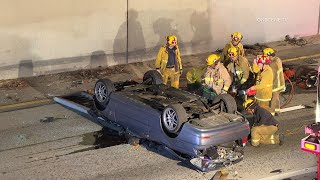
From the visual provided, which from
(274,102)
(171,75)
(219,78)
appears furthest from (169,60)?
(274,102)

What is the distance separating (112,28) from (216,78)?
4.88 metres

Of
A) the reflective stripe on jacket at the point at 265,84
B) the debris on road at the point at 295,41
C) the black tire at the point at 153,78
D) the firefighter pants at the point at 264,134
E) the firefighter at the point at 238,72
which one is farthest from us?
the debris on road at the point at 295,41

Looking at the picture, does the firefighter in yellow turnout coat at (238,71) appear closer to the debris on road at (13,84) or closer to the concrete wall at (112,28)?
the concrete wall at (112,28)

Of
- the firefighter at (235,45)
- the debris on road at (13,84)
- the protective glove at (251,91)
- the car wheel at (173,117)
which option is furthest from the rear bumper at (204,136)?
the debris on road at (13,84)

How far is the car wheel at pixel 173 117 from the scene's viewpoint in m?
9.84

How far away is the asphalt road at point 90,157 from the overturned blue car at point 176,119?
0.97ft

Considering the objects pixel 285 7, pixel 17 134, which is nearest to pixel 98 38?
pixel 17 134

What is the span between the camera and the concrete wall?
15.0 meters

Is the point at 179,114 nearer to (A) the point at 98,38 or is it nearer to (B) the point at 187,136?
(B) the point at 187,136

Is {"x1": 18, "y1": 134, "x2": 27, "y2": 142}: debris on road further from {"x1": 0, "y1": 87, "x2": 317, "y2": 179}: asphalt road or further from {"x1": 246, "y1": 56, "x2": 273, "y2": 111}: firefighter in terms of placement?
{"x1": 246, "y1": 56, "x2": 273, "y2": 111}: firefighter

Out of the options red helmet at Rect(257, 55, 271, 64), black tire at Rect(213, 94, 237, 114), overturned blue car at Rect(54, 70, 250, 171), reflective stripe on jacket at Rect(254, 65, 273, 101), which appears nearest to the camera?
overturned blue car at Rect(54, 70, 250, 171)

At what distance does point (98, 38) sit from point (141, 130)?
5880mm

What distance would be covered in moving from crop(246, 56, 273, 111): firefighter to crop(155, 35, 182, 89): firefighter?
198 cm

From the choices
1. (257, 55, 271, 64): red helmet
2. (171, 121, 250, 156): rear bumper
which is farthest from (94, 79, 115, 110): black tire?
(257, 55, 271, 64): red helmet
